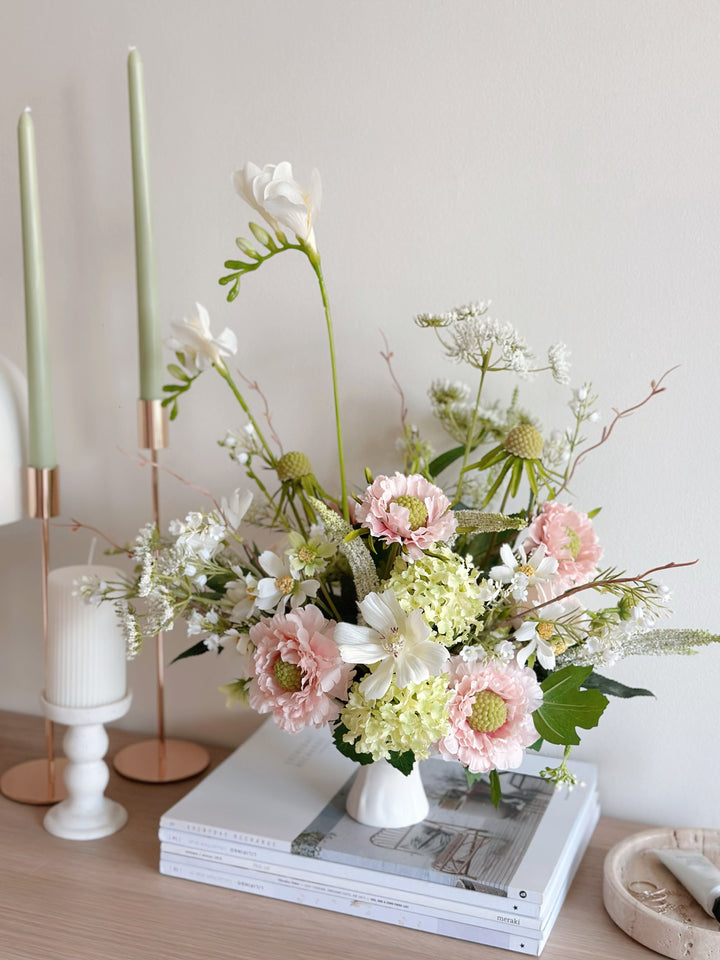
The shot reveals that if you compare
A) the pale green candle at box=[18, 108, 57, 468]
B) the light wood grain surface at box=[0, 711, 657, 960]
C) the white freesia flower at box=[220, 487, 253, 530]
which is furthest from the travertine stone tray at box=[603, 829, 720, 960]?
the pale green candle at box=[18, 108, 57, 468]

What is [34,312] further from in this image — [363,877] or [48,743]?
[363,877]

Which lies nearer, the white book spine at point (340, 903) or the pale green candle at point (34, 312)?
the white book spine at point (340, 903)

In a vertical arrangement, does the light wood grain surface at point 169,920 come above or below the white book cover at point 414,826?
below

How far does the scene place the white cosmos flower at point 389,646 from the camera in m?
0.75

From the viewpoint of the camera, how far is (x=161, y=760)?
3.71 ft

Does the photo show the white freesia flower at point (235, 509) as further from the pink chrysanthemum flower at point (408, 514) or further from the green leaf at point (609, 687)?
the green leaf at point (609, 687)

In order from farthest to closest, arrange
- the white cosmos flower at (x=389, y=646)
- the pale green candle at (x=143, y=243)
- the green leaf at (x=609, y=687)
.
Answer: the pale green candle at (x=143, y=243), the green leaf at (x=609, y=687), the white cosmos flower at (x=389, y=646)

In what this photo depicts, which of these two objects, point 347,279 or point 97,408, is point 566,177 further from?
point 97,408

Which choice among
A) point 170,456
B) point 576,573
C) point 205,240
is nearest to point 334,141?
point 205,240

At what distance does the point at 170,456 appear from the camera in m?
1.15

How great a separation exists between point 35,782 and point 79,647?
0.22 metres

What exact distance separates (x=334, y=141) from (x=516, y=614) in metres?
0.51

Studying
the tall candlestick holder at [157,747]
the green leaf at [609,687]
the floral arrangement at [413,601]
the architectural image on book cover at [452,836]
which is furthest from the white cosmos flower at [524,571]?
the tall candlestick holder at [157,747]

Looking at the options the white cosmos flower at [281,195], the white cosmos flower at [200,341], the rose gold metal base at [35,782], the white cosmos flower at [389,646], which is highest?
the white cosmos flower at [281,195]
